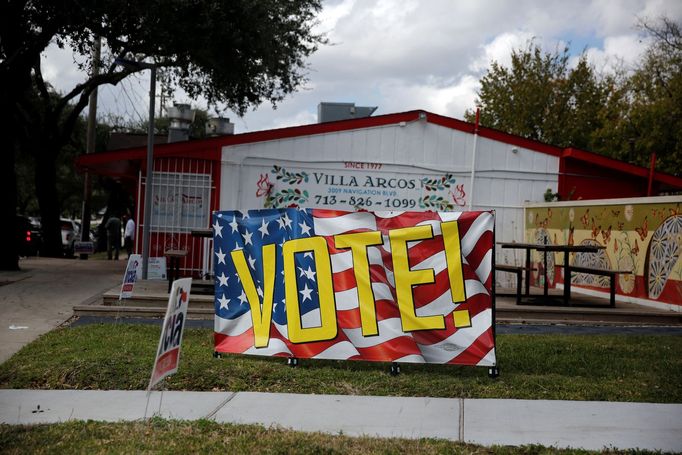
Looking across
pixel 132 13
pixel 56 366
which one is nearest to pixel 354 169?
pixel 132 13

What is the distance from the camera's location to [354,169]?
17.5m

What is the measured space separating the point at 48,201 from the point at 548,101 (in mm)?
27689

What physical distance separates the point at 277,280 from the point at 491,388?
256 centimetres

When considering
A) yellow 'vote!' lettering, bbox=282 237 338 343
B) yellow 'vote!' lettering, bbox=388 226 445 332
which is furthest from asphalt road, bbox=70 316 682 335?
yellow 'vote!' lettering, bbox=388 226 445 332

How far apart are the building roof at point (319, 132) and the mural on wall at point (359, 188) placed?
0.84 m

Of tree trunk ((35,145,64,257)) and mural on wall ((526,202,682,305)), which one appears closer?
mural on wall ((526,202,682,305))

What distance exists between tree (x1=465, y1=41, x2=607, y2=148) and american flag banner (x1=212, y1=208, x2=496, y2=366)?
36179mm

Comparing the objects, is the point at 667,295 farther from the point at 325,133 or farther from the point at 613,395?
the point at 325,133

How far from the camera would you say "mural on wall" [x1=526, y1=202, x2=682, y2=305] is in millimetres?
13242

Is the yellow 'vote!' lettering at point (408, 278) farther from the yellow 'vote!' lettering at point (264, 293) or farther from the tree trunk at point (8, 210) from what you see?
the tree trunk at point (8, 210)

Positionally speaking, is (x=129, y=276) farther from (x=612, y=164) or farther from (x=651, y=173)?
(x=651, y=173)

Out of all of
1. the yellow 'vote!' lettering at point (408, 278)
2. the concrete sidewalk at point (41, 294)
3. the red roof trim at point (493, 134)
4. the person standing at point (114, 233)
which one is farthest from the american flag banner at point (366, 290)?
the person standing at point (114, 233)

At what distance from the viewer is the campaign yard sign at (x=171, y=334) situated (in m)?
5.61

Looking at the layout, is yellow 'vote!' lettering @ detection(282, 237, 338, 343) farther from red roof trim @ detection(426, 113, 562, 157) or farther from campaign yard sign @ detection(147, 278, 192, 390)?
red roof trim @ detection(426, 113, 562, 157)
